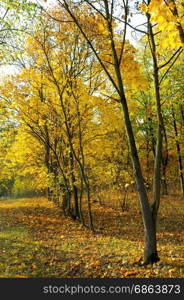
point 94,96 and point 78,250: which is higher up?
point 94,96

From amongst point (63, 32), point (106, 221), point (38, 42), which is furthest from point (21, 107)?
point (106, 221)

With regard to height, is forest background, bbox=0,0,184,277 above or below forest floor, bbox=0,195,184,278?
above

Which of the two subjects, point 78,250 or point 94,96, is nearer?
point 78,250

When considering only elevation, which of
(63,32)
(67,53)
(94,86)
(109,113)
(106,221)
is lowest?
(106,221)

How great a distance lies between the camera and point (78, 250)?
22.9ft

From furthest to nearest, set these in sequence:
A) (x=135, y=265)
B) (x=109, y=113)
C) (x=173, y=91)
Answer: (x=173, y=91)
(x=109, y=113)
(x=135, y=265)

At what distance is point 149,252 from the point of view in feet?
17.7

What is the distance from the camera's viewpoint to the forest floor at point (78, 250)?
5078 mm

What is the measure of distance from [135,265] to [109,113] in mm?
8335

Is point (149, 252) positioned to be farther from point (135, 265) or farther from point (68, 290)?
point (68, 290)

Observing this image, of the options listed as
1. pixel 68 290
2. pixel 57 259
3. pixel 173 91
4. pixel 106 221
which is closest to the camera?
pixel 68 290

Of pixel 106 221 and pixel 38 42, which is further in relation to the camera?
pixel 106 221

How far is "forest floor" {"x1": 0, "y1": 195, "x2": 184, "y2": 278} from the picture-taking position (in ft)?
16.7

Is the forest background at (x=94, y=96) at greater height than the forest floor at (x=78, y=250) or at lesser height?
greater
